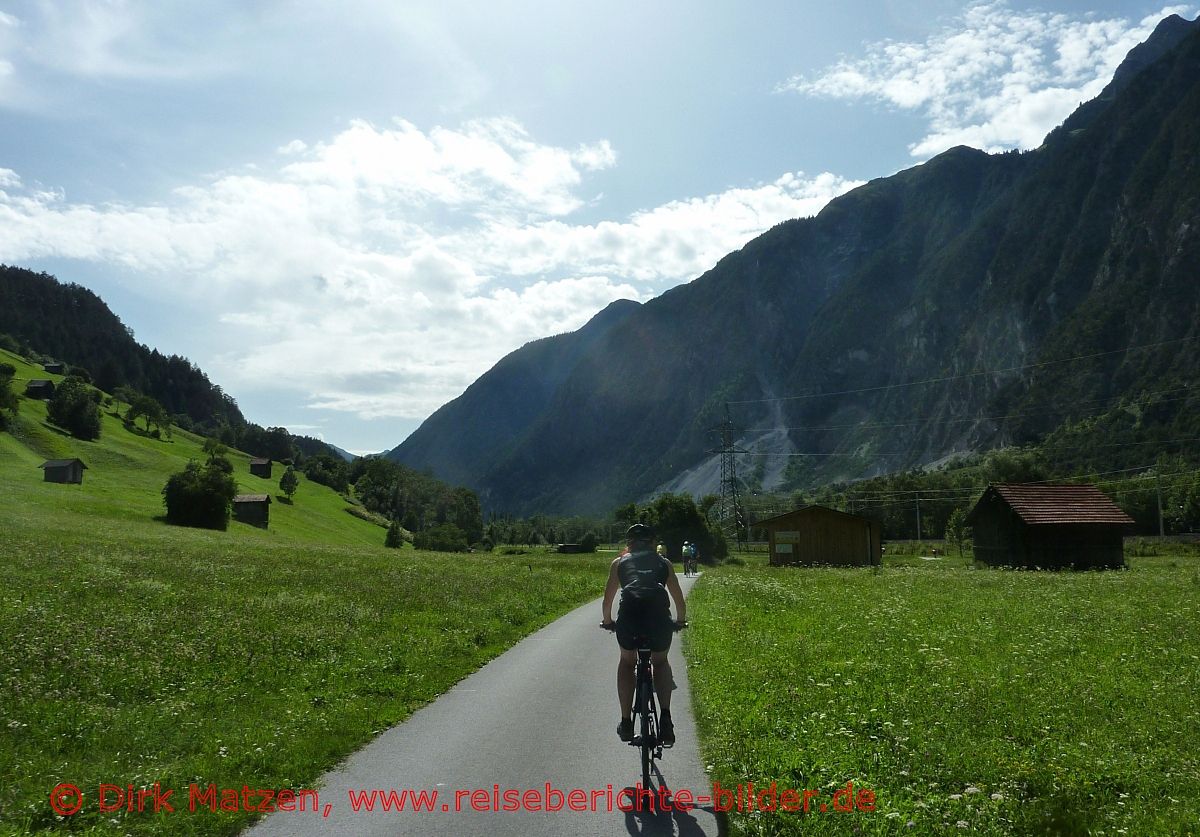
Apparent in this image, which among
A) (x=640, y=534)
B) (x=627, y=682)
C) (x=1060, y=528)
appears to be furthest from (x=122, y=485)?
(x=627, y=682)

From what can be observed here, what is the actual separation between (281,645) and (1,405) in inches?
4548

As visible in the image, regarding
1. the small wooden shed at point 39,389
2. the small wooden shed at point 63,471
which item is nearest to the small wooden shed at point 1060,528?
the small wooden shed at point 63,471

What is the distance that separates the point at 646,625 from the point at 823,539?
6416cm

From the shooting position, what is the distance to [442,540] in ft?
458

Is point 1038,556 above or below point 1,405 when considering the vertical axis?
below

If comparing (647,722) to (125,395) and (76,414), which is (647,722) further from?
(125,395)

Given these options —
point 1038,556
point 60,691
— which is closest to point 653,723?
point 60,691

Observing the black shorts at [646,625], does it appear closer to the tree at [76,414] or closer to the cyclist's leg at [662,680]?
the cyclist's leg at [662,680]

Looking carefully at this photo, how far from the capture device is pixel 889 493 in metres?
148

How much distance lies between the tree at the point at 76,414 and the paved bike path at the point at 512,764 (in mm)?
124279

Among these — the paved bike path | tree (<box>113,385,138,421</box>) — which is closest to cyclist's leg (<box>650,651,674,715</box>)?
the paved bike path

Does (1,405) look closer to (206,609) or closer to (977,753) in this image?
(206,609)

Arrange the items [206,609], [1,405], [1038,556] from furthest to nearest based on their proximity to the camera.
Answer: [1,405] → [1038,556] → [206,609]

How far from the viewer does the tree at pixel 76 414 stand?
4542 inches
